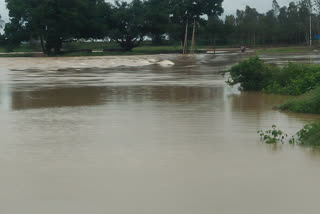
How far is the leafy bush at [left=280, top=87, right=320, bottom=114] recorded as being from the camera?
11.2 metres

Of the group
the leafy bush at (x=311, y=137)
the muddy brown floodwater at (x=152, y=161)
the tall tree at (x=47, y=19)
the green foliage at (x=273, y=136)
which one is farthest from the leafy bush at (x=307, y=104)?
the tall tree at (x=47, y=19)

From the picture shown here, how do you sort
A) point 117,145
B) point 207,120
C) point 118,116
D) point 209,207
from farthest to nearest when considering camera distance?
point 118,116 → point 207,120 → point 117,145 → point 209,207

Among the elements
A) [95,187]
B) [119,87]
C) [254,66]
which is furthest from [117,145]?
[119,87]

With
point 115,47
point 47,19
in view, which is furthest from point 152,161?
point 115,47

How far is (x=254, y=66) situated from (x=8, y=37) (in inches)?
2132

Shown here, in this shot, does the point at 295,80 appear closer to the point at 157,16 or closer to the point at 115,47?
the point at 157,16

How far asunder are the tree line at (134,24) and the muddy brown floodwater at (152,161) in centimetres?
5230

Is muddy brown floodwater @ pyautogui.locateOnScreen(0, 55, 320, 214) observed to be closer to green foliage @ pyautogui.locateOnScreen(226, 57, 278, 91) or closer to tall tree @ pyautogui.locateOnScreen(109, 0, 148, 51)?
green foliage @ pyautogui.locateOnScreen(226, 57, 278, 91)

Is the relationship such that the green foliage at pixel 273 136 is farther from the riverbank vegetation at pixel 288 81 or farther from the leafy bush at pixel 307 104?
the riverbank vegetation at pixel 288 81

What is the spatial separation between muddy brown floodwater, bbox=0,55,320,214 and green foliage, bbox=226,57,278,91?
3161 millimetres

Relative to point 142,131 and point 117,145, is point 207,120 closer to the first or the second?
point 142,131

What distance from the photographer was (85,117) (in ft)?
37.4

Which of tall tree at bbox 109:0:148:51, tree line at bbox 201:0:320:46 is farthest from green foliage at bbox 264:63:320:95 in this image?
tree line at bbox 201:0:320:46

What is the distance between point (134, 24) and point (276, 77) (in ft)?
195
